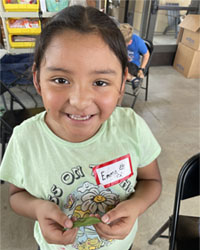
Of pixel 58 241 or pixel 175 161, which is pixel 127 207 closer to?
pixel 58 241

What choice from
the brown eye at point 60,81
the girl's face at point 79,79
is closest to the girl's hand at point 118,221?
the girl's face at point 79,79

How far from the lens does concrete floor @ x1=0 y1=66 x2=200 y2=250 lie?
131 centimetres

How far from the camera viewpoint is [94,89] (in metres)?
0.48

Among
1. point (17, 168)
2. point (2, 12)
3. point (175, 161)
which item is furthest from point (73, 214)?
point (2, 12)

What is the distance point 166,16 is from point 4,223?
422 centimetres

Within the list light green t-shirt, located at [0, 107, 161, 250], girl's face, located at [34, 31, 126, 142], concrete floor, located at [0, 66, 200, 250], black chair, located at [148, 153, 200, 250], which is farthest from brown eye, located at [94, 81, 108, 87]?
concrete floor, located at [0, 66, 200, 250]

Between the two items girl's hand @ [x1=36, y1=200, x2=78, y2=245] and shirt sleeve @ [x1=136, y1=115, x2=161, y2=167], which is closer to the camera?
girl's hand @ [x1=36, y1=200, x2=78, y2=245]

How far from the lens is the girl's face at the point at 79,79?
1.47ft

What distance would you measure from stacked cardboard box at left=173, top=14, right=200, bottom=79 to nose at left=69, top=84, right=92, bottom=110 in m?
3.51

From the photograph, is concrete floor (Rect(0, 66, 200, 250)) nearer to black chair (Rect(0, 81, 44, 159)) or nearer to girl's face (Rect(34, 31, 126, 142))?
black chair (Rect(0, 81, 44, 159))

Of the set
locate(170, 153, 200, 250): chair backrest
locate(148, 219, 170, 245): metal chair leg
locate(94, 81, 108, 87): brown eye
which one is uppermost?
locate(94, 81, 108, 87): brown eye

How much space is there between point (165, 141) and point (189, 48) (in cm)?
227

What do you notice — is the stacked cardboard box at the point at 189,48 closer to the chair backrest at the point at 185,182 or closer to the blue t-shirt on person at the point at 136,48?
the blue t-shirt on person at the point at 136,48

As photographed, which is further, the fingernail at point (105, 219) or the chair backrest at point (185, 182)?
the chair backrest at point (185, 182)
